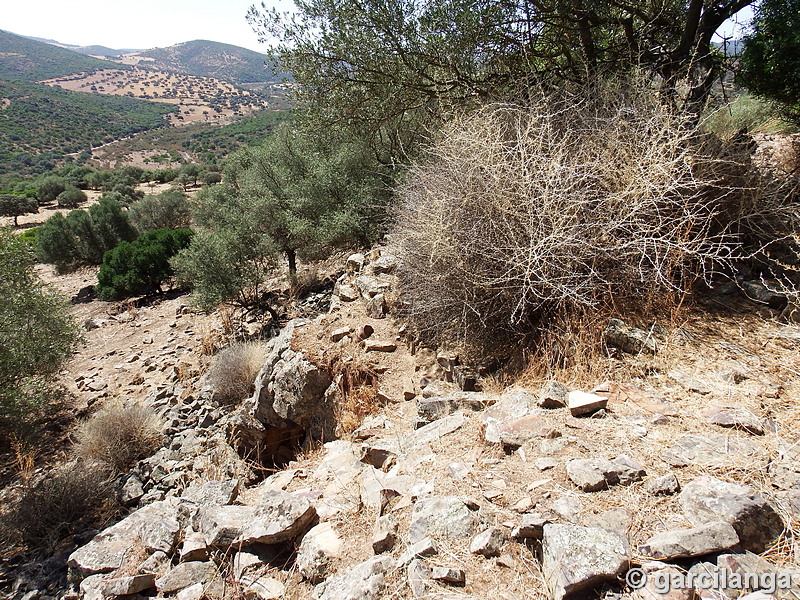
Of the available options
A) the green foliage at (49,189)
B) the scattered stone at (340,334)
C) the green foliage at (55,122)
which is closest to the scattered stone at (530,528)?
the scattered stone at (340,334)

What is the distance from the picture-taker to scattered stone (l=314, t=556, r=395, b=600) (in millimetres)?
2037

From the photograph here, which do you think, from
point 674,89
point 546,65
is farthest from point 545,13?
point 674,89

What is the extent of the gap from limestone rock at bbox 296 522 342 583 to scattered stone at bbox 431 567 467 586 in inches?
32.4

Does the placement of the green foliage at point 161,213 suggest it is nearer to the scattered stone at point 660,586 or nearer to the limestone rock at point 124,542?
the limestone rock at point 124,542

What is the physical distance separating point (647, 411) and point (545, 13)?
5168mm

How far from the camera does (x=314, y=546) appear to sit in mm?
2643

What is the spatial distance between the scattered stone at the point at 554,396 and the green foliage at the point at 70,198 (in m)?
44.6

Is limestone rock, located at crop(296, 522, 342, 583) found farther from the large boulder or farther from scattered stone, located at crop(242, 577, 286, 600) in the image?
the large boulder

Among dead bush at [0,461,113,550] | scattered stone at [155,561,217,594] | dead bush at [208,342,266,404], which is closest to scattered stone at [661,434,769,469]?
scattered stone at [155,561,217,594]

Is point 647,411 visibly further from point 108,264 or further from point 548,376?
point 108,264

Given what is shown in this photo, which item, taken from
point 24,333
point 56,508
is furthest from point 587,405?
point 24,333

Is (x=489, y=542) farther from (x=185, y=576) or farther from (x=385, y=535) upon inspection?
(x=185, y=576)

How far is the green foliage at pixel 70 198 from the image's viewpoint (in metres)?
35.7

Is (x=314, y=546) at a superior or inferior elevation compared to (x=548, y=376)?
inferior
